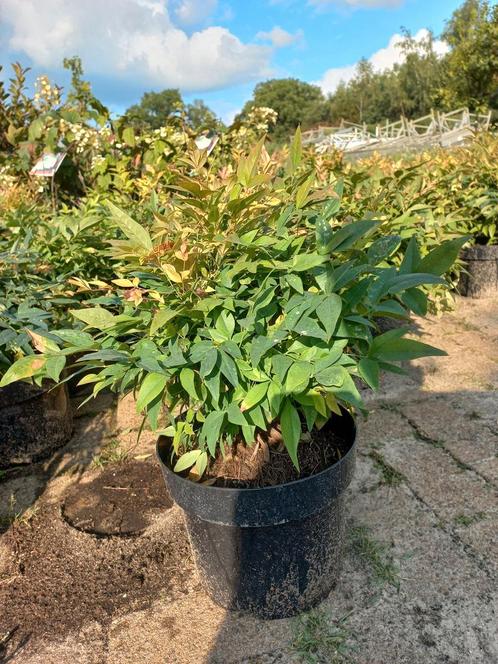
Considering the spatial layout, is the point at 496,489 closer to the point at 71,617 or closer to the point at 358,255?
the point at 358,255

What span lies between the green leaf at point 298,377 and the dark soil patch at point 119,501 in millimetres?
1245

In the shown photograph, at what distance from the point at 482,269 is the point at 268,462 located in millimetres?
4064

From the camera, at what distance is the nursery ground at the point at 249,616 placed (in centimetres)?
161

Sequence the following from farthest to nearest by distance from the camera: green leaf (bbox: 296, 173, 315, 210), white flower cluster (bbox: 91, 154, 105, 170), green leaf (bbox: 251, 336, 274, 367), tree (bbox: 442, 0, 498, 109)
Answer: tree (bbox: 442, 0, 498, 109), white flower cluster (bbox: 91, 154, 105, 170), green leaf (bbox: 296, 173, 315, 210), green leaf (bbox: 251, 336, 274, 367)

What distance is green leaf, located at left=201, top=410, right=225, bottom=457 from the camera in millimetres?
1412

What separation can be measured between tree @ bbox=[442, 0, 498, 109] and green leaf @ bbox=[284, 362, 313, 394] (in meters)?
24.6

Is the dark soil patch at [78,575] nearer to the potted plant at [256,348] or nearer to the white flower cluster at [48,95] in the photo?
the potted plant at [256,348]

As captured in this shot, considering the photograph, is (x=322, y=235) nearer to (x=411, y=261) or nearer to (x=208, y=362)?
(x=411, y=261)

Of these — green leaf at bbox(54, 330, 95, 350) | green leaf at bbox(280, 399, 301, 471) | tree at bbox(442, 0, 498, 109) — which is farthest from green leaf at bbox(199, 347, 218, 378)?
tree at bbox(442, 0, 498, 109)

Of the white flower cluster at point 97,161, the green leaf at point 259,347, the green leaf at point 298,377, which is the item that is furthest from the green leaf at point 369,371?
the white flower cluster at point 97,161

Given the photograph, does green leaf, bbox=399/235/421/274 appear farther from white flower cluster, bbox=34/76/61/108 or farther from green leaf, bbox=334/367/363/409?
white flower cluster, bbox=34/76/61/108

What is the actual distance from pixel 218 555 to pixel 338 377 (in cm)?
78

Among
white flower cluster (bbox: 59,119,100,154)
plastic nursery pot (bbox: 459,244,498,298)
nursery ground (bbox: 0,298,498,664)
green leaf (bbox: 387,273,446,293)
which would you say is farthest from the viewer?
plastic nursery pot (bbox: 459,244,498,298)

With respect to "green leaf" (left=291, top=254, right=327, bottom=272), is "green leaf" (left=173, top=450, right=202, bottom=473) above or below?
below
